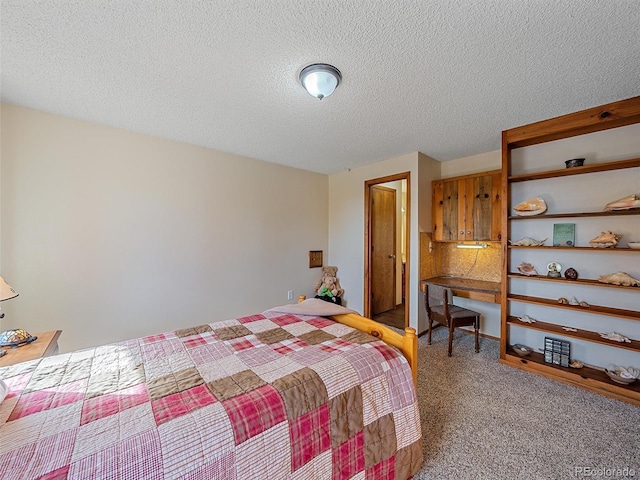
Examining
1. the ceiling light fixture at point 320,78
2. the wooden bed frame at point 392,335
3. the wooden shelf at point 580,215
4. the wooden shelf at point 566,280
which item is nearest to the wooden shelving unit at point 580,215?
the wooden shelf at point 580,215

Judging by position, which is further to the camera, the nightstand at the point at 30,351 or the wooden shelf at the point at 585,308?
the wooden shelf at the point at 585,308

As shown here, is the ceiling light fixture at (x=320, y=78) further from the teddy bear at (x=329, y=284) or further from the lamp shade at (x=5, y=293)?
the teddy bear at (x=329, y=284)

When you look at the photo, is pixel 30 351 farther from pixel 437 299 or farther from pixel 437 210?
pixel 437 210

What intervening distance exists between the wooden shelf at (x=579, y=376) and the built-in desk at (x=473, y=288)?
55 cm

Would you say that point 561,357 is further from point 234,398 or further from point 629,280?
point 234,398

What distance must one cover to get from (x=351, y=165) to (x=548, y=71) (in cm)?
247

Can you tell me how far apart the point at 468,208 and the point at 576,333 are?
5.33 feet

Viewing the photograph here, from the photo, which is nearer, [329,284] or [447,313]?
[447,313]

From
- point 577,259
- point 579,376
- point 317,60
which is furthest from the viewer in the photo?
point 577,259

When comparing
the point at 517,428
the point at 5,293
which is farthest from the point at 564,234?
the point at 5,293

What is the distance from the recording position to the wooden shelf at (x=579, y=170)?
213cm

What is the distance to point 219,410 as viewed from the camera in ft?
3.12

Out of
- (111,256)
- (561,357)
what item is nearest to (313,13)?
(111,256)

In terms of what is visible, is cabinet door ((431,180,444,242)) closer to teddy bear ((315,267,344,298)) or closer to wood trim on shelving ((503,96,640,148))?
wood trim on shelving ((503,96,640,148))
